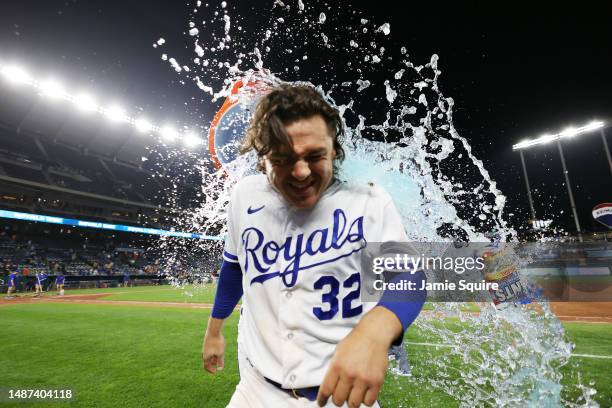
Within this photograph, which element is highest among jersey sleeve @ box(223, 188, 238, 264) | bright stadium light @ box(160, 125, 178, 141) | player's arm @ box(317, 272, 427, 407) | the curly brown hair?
bright stadium light @ box(160, 125, 178, 141)

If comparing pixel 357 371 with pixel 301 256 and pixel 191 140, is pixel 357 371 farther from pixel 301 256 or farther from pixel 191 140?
pixel 191 140

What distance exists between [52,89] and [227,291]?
36611mm

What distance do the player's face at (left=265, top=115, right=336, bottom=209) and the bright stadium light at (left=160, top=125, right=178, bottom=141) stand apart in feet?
122

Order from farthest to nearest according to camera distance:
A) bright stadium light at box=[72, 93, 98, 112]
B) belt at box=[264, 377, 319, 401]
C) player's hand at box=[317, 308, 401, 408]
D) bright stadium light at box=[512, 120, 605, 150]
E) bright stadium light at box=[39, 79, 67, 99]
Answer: bright stadium light at box=[72, 93, 98, 112] → bright stadium light at box=[39, 79, 67, 99] → bright stadium light at box=[512, 120, 605, 150] → belt at box=[264, 377, 319, 401] → player's hand at box=[317, 308, 401, 408]

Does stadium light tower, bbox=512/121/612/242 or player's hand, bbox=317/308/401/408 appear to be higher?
stadium light tower, bbox=512/121/612/242

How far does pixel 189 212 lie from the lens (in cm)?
3828

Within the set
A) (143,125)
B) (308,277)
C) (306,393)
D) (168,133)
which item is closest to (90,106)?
(143,125)

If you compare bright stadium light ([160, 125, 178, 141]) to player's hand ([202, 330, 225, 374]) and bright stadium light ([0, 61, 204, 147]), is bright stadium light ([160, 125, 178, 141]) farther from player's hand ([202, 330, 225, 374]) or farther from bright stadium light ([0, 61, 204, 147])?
player's hand ([202, 330, 225, 374])

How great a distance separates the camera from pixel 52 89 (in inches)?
1152

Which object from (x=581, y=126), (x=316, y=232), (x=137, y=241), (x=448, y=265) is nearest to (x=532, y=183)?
(x=581, y=126)

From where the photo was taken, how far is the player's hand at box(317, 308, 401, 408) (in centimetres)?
83

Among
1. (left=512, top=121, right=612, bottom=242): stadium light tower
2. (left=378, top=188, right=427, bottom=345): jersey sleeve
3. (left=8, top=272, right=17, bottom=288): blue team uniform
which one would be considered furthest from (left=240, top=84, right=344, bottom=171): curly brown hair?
(left=512, top=121, right=612, bottom=242): stadium light tower

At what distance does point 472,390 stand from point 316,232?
3.57m

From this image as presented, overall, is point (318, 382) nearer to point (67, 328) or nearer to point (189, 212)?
point (67, 328)
